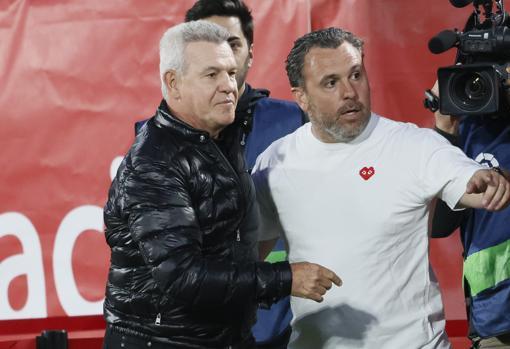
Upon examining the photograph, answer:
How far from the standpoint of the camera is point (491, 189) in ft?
8.27

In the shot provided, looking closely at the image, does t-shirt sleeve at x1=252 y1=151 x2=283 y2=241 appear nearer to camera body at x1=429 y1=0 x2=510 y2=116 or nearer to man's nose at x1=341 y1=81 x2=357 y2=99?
man's nose at x1=341 y1=81 x2=357 y2=99

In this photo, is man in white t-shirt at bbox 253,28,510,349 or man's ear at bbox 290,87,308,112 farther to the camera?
man's ear at bbox 290,87,308,112

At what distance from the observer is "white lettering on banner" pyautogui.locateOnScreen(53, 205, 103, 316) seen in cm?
461

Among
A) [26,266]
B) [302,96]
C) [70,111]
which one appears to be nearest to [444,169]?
[302,96]

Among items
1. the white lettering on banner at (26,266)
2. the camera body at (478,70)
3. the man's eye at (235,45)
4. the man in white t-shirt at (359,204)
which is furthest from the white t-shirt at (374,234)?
the white lettering on banner at (26,266)

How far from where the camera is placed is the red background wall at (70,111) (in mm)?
4570

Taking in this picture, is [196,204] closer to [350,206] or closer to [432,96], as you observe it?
[350,206]

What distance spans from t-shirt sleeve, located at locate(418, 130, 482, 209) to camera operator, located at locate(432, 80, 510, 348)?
41 cm

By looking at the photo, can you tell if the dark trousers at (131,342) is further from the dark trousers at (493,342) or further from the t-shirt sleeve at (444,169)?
the dark trousers at (493,342)

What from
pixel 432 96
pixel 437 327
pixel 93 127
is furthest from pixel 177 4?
pixel 437 327

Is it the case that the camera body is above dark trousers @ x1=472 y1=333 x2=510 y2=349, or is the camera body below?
above

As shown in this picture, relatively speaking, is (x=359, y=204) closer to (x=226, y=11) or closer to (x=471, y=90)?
(x=471, y=90)

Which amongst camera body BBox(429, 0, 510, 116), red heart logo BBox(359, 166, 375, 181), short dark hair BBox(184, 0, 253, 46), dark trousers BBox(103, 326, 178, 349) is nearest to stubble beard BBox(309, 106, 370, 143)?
red heart logo BBox(359, 166, 375, 181)

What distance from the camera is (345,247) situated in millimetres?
2887
